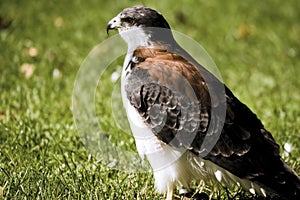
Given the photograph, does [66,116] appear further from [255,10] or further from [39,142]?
[255,10]

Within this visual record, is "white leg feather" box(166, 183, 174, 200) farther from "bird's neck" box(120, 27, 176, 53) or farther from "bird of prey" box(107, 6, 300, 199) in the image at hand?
"bird's neck" box(120, 27, 176, 53)

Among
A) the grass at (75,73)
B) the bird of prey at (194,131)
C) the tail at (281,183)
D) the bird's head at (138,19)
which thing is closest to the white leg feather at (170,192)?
the bird of prey at (194,131)

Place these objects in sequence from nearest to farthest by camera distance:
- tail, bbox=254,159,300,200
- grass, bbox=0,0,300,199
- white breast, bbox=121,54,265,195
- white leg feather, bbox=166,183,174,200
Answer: tail, bbox=254,159,300,200 < white breast, bbox=121,54,265,195 < white leg feather, bbox=166,183,174,200 < grass, bbox=0,0,300,199

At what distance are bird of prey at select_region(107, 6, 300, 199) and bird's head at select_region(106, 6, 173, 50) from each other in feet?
0.79

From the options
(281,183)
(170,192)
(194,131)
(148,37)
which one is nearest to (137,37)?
(148,37)

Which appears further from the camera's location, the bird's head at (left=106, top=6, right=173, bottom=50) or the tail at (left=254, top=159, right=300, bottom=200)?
the bird's head at (left=106, top=6, right=173, bottom=50)

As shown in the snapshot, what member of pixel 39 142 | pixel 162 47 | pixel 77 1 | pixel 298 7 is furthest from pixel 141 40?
pixel 298 7

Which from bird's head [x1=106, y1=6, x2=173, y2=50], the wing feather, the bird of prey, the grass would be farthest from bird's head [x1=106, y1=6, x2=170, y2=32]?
the grass

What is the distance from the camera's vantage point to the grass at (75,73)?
195 inches

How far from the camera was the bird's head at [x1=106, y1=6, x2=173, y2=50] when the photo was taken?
498 centimetres

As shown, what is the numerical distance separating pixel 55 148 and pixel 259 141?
2.01 meters

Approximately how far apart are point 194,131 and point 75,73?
3.27 m

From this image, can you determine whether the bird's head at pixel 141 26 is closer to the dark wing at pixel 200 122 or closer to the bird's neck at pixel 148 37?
the bird's neck at pixel 148 37

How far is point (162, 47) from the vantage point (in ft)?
16.4
